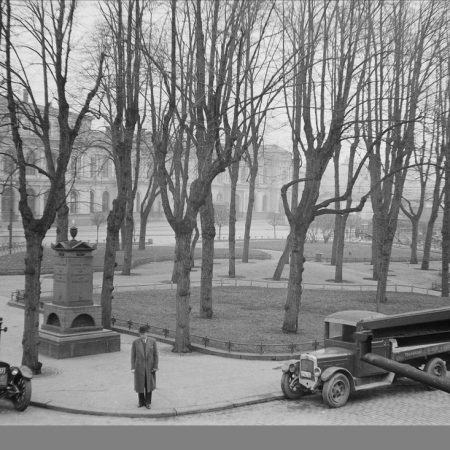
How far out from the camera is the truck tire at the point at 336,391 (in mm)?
10719

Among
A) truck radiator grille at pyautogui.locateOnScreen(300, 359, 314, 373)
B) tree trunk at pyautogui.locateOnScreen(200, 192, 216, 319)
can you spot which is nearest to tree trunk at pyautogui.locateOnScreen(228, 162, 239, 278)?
tree trunk at pyautogui.locateOnScreen(200, 192, 216, 319)

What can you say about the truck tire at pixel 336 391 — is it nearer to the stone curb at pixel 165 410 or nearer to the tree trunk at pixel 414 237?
the stone curb at pixel 165 410

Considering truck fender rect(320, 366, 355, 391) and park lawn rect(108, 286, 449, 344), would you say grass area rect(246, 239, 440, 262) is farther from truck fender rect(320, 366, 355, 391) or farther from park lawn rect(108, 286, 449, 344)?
truck fender rect(320, 366, 355, 391)

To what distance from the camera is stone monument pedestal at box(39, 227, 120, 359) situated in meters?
14.9

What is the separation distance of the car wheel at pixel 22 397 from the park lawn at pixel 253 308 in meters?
7.27

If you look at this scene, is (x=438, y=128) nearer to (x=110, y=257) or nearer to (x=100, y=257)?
(x=110, y=257)

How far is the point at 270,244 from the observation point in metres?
62.5

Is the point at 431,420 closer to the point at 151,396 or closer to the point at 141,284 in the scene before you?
the point at 151,396

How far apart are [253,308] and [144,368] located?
12.7 m

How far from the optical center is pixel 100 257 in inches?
1523

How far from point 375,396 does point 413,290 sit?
21.7m

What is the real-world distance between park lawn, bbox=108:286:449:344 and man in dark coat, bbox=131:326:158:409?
6013mm

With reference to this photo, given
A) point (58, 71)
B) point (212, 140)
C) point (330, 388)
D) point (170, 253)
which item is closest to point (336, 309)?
point (212, 140)

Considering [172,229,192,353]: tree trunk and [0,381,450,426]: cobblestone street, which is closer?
[0,381,450,426]: cobblestone street
